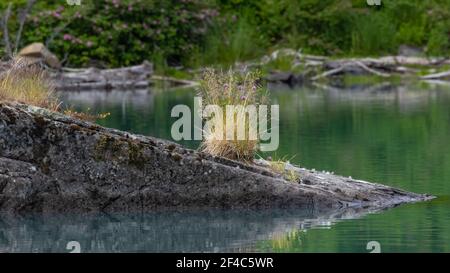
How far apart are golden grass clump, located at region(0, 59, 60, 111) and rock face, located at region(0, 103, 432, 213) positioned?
582mm

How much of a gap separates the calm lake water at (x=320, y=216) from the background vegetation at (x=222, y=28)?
13.1m

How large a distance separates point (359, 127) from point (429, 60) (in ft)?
63.9

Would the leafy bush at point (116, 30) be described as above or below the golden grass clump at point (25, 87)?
above

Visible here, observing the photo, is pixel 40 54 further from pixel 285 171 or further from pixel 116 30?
pixel 285 171

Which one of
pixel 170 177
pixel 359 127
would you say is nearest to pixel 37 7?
pixel 359 127

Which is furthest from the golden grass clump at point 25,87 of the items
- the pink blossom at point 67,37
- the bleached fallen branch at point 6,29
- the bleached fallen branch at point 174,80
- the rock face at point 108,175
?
the pink blossom at point 67,37

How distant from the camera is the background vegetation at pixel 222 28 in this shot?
4322 centimetres

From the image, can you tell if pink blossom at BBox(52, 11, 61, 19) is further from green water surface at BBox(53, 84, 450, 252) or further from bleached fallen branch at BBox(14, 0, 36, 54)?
green water surface at BBox(53, 84, 450, 252)

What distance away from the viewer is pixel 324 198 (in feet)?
46.0

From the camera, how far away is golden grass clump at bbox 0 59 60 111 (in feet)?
47.7

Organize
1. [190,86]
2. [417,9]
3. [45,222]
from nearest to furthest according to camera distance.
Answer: [45,222] < [190,86] < [417,9]

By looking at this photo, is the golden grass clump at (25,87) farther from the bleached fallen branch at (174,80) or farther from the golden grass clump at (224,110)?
the bleached fallen branch at (174,80)

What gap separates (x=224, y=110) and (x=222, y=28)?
31324mm

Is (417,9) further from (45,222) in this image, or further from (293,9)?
(45,222)
